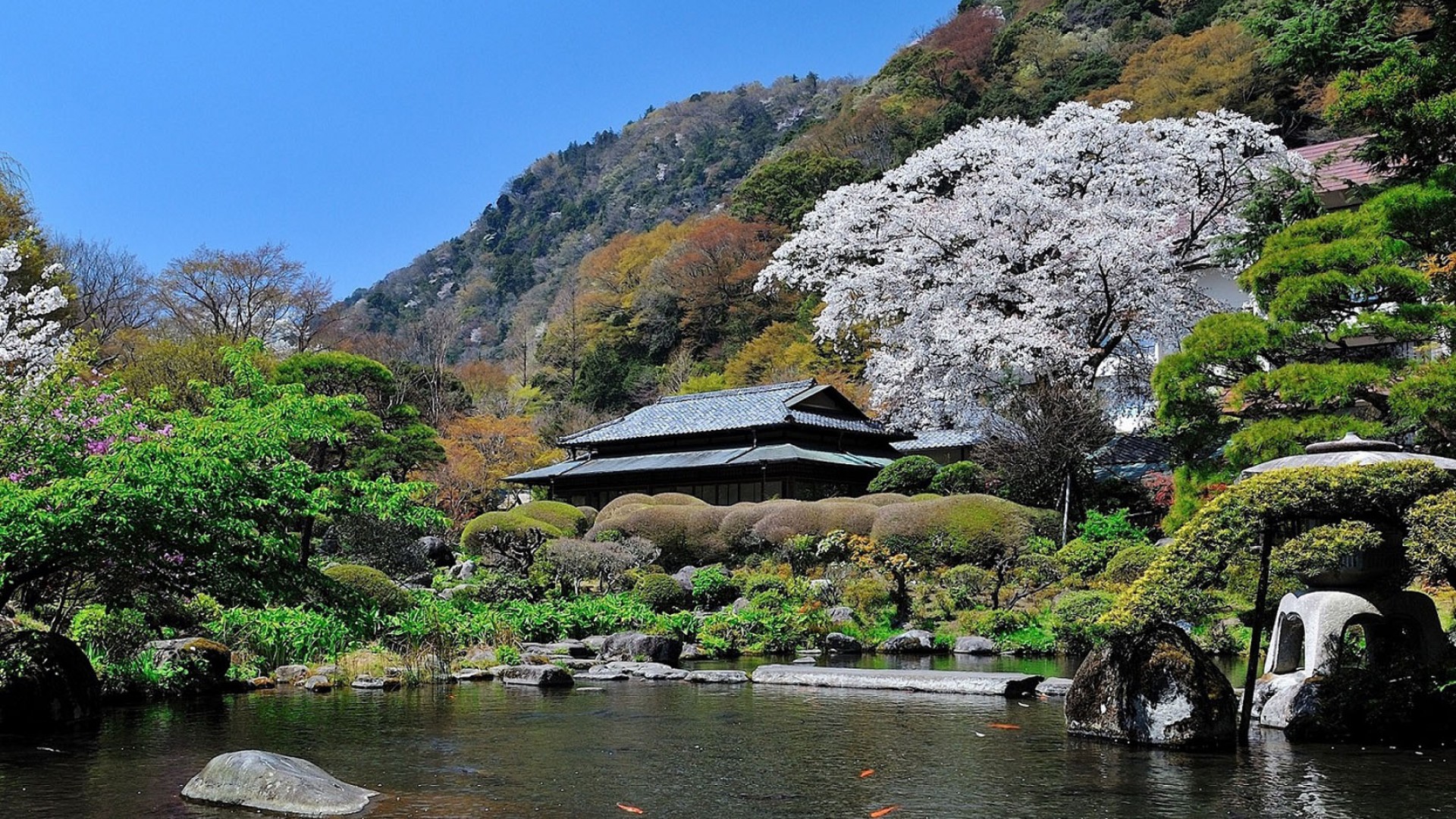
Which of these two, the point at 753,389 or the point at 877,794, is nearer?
the point at 877,794

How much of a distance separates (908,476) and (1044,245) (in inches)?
257

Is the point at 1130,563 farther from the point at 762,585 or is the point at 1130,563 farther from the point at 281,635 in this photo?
the point at 281,635

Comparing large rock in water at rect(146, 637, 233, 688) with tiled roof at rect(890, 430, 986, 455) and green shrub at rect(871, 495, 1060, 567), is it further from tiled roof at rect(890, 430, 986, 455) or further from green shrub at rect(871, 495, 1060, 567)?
tiled roof at rect(890, 430, 986, 455)

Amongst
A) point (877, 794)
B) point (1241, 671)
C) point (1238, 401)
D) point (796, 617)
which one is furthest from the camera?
point (796, 617)

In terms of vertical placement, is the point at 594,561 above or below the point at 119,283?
below

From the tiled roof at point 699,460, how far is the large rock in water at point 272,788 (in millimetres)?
23129

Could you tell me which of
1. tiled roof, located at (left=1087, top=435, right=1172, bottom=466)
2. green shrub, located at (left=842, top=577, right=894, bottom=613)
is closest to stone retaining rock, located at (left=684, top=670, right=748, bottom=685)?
green shrub, located at (left=842, top=577, right=894, bottom=613)

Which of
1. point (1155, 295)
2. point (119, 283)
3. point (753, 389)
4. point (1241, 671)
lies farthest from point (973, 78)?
point (1241, 671)

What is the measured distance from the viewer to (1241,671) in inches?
528

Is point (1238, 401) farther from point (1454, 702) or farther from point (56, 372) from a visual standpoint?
point (56, 372)

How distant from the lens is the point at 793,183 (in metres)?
56.2

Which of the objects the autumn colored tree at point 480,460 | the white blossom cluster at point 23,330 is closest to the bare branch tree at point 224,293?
the autumn colored tree at point 480,460

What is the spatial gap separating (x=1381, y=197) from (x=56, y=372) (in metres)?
15.4

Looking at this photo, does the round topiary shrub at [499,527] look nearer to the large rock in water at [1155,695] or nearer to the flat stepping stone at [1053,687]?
the flat stepping stone at [1053,687]
